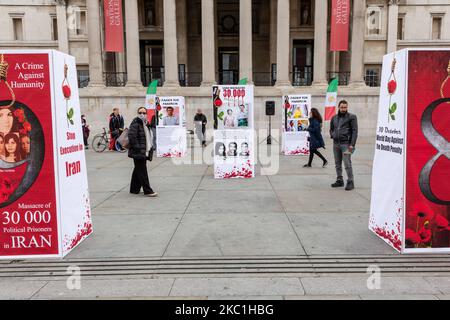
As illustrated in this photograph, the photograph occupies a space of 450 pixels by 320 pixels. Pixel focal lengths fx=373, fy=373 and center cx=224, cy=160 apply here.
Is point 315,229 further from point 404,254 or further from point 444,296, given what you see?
point 444,296

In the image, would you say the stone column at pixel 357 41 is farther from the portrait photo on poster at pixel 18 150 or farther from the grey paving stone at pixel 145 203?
the portrait photo on poster at pixel 18 150

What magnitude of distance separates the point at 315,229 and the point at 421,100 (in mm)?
2561

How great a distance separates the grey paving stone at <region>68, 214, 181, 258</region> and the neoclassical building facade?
20.8m

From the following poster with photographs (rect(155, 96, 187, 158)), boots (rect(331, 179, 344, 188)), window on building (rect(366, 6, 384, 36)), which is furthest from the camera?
window on building (rect(366, 6, 384, 36))

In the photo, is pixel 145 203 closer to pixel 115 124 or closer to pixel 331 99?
pixel 115 124

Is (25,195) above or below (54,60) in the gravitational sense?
below

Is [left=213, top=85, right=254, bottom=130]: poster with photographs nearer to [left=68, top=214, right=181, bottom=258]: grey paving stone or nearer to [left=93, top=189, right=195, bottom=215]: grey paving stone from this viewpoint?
[left=93, top=189, right=195, bottom=215]: grey paving stone

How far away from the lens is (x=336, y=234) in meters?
5.96

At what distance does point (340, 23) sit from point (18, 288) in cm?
2604

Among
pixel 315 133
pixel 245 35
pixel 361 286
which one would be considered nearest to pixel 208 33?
pixel 245 35

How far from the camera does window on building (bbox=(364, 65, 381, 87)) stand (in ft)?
114

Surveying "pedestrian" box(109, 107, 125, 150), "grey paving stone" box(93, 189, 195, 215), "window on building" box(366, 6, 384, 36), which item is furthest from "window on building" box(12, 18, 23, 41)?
"grey paving stone" box(93, 189, 195, 215)
